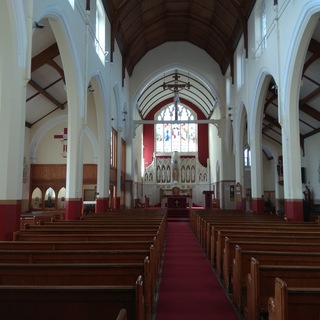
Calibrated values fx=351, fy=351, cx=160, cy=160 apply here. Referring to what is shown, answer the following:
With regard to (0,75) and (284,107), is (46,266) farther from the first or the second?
(284,107)

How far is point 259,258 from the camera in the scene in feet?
12.6

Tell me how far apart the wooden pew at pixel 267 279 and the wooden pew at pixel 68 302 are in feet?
4.38

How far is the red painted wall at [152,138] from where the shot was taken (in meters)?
28.5

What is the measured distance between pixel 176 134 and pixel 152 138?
79.9 inches

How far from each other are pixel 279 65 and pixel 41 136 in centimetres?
1164

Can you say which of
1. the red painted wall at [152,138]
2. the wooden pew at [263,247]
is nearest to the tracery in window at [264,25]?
the wooden pew at [263,247]

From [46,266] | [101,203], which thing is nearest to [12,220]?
[46,266]

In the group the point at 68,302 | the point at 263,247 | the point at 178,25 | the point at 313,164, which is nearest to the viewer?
the point at 68,302

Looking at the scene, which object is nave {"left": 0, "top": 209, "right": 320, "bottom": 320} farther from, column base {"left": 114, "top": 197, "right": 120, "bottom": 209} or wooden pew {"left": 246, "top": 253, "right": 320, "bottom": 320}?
column base {"left": 114, "top": 197, "right": 120, "bottom": 209}

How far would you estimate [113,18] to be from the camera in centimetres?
1400

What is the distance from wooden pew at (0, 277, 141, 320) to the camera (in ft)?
6.83

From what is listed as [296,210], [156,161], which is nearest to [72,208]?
[296,210]

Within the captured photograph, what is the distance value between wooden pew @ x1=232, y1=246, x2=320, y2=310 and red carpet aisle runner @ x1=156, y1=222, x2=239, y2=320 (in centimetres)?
23

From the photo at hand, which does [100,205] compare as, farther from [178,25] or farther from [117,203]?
[178,25]
